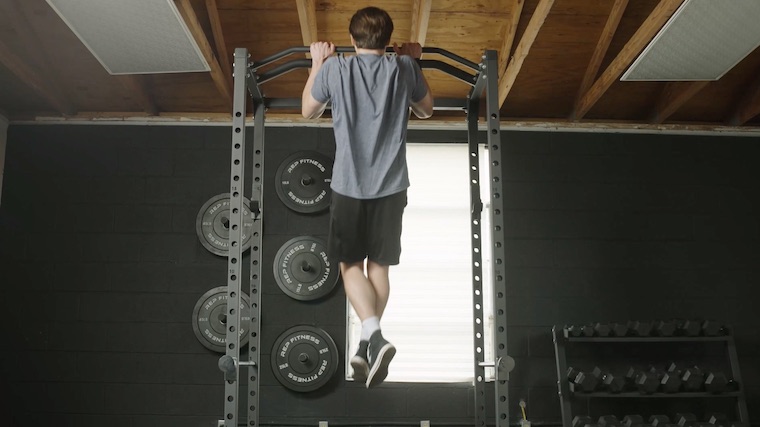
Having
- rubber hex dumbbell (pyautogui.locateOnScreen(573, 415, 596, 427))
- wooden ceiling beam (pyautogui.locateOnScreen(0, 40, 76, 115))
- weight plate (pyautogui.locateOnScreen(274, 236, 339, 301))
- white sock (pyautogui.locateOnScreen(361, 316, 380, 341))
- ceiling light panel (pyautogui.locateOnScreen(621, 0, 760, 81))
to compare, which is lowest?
rubber hex dumbbell (pyautogui.locateOnScreen(573, 415, 596, 427))

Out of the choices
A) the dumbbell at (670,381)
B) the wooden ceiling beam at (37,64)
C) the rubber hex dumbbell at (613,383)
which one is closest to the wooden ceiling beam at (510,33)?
the rubber hex dumbbell at (613,383)

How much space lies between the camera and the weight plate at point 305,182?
5039 millimetres

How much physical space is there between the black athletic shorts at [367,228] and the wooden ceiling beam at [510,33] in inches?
83.2

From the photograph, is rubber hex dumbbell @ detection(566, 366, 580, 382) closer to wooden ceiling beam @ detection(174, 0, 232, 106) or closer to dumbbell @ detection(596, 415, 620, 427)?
dumbbell @ detection(596, 415, 620, 427)

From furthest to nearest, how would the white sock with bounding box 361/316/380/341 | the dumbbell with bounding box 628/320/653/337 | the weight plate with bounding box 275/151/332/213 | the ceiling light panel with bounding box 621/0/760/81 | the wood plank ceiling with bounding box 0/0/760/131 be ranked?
1. the weight plate with bounding box 275/151/332/213
2. the dumbbell with bounding box 628/320/653/337
3. the wood plank ceiling with bounding box 0/0/760/131
4. the ceiling light panel with bounding box 621/0/760/81
5. the white sock with bounding box 361/316/380/341

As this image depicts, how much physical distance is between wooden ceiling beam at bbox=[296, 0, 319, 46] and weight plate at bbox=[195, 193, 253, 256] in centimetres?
124

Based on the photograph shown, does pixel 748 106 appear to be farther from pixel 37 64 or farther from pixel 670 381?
pixel 37 64

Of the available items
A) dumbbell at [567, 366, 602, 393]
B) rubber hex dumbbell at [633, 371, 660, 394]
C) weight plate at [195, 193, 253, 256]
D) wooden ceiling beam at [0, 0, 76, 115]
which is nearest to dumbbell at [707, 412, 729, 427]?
rubber hex dumbbell at [633, 371, 660, 394]

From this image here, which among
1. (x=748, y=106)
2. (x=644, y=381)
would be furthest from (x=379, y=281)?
(x=748, y=106)

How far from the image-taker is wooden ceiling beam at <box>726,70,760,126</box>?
16.3ft

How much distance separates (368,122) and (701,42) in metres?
2.29

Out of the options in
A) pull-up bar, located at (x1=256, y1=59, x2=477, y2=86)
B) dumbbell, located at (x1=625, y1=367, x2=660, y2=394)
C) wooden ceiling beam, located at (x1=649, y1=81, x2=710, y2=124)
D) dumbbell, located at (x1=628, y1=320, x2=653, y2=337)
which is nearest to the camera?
pull-up bar, located at (x1=256, y1=59, x2=477, y2=86)

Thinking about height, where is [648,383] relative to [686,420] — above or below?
above

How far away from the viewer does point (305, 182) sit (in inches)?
197
